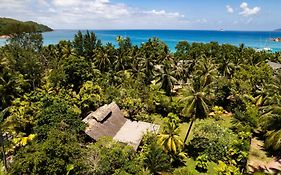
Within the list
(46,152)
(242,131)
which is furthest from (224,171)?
(46,152)

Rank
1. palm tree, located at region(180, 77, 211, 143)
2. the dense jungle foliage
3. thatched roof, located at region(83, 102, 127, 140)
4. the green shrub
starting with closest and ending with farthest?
the dense jungle foliage → palm tree, located at region(180, 77, 211, 143) → the green shrub → thatched roof, located at region(83, 102, 127, 140)

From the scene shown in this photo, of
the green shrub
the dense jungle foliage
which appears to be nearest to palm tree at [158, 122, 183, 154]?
the dense jungle foliage

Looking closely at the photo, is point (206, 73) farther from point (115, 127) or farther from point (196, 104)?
point (115, 127)

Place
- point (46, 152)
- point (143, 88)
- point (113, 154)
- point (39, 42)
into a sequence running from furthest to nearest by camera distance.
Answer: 1. point (39, 42)
2. point (143, 88)
3. point (113, 154)
4. point (46, 152)

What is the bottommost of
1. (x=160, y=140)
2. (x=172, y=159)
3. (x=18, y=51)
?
(x=172, y=159)

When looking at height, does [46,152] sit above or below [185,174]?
above

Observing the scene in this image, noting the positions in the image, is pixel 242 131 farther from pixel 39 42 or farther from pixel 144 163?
pixel 39 42

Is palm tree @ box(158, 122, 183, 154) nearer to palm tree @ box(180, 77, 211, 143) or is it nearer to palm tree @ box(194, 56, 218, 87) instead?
palm tree @ box(180, 77, 211, 143)
